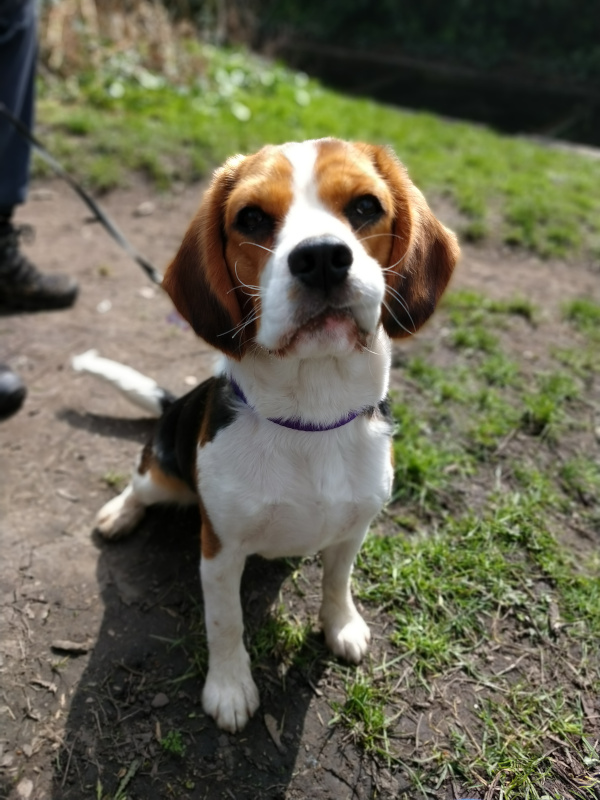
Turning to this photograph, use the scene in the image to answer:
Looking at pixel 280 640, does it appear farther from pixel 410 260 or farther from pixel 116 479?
pixel 410 260

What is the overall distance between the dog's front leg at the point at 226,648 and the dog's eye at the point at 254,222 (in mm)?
1039

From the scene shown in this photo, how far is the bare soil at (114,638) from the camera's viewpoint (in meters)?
2.17

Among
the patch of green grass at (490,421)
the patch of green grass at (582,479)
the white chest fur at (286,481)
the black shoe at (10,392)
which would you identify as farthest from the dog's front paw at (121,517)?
the patch of green grass at (582,479)

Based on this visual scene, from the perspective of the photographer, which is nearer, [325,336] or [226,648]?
[325,336]

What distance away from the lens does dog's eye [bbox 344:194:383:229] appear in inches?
75.2

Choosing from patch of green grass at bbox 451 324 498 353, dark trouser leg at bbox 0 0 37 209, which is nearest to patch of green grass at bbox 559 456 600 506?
patch of green grass at bbox 451 324 498 353

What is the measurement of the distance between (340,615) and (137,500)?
1071mm

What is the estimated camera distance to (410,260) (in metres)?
2.02

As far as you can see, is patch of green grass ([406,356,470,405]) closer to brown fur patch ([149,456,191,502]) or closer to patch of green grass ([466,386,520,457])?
patch of green grass ([466,386,520,457])

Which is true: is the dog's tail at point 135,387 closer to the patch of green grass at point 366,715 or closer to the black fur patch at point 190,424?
the black fur patch at point 190,424

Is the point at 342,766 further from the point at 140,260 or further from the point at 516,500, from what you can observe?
the point at 140,260

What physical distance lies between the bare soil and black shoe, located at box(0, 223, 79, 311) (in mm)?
381

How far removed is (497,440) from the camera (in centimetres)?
360

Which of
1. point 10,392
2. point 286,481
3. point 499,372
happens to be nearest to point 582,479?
point 499,372
